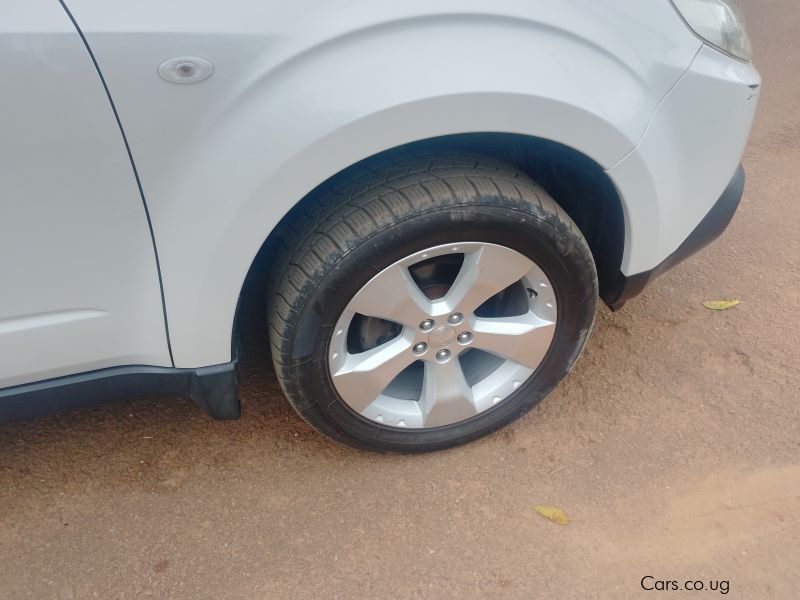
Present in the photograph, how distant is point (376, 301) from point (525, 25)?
70 cm

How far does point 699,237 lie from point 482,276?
2.25 ft

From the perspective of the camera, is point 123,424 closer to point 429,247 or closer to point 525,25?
point 429,247

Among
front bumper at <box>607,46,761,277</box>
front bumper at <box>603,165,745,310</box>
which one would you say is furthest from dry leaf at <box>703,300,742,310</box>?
front bumper at <box>607,46,761,277</box>

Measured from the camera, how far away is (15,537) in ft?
6.19

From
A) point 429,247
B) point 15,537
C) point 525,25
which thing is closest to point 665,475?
point 429,247

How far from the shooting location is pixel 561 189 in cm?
201

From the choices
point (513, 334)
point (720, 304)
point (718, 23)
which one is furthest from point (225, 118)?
point (720, 304)

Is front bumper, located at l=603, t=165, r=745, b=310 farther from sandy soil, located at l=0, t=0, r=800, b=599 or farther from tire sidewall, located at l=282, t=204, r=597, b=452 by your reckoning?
sandy soil, located at l=0, t=0, r=800, b=599

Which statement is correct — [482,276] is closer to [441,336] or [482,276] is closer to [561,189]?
[441,336]

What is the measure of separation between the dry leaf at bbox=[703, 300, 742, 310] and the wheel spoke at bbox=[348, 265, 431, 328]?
1340mm

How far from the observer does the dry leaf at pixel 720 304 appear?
2.59 metres

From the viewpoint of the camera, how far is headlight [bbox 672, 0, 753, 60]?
1.69 metres

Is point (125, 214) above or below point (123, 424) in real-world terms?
above

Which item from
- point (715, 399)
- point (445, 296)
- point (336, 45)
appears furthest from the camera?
point (715, 399)
